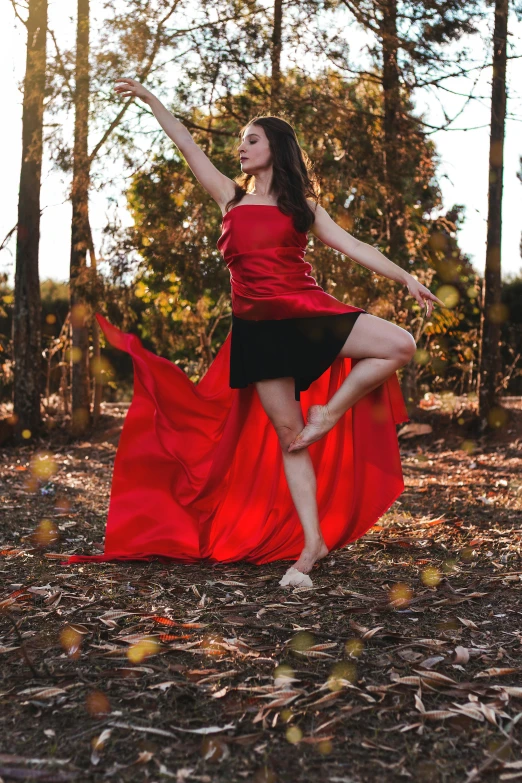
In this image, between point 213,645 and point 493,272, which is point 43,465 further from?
point 213,645

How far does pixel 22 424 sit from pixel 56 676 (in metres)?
7.56

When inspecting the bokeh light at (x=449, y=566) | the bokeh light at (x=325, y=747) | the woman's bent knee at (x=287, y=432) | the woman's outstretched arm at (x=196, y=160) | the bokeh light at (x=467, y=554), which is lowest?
the bokeh light at (x=467, y=554)

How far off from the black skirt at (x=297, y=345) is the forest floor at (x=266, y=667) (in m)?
0.83

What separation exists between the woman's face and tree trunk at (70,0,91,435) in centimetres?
439

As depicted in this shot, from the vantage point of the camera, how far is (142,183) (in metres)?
8.07

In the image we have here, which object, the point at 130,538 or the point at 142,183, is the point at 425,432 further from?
the point at 130,538

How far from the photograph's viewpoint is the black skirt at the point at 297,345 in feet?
10.1

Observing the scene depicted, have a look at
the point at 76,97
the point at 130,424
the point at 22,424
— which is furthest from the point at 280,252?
the point at 22,424

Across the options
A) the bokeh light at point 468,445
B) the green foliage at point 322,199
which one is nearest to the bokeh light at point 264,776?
the green foliage at point 322,199

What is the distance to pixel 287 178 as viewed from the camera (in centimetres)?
318

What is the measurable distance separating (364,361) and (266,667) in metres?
1.30

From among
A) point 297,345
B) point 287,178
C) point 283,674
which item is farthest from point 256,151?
point 283,674

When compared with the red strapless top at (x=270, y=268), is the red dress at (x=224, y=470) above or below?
below

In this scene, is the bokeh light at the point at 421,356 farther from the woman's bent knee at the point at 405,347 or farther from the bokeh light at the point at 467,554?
the woman's bent knee at the point at 405,347
